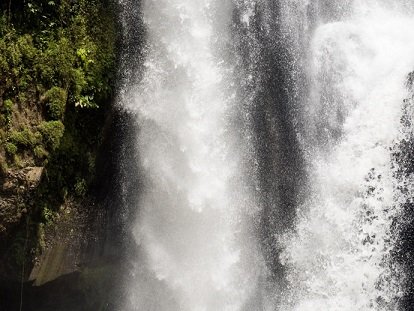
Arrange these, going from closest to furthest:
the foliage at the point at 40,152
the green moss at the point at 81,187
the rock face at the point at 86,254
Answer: the foliage at the point at 40,152 < the rock face at the point at 86,254 < the green moss at the point at 81,187

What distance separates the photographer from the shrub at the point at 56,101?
888 centimetres

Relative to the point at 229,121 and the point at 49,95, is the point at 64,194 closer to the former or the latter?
the point at 49,95

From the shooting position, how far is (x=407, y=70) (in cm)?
1004

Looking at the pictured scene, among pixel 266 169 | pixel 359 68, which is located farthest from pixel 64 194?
pixel 359 68

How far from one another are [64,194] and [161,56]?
3.97 metres

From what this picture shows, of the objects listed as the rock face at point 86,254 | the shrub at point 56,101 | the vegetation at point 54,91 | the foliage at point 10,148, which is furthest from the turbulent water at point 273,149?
the foliage at point 10,148

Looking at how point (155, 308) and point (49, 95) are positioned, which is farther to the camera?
point (155, 308)

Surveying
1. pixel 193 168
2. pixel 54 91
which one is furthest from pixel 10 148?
pixel 193 168

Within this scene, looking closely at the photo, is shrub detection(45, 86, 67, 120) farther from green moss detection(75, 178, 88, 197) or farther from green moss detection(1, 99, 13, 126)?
green moss detection(75, 178, 88, 197)

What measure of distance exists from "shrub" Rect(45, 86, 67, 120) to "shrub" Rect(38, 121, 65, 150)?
0.16m

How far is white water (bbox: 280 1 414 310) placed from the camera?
1005 cm

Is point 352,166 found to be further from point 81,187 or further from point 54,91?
point 54,91

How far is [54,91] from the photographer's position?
8.92 metres

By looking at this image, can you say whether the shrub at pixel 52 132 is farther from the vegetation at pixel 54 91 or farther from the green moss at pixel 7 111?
the green moss at pixel 7 111
